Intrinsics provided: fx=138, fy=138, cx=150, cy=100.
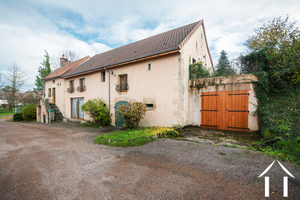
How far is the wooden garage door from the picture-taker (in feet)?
22.4

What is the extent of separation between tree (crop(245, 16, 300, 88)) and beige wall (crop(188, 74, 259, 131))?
1.09 metres

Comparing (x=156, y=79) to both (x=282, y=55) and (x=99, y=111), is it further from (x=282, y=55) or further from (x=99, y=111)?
(x=282, y=55)

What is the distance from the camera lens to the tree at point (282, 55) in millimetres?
6465

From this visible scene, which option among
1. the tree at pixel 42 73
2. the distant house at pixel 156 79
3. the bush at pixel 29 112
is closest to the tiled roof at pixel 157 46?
the distant house at pixel 156 79

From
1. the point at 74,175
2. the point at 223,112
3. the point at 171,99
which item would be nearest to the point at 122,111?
the point at 171,99

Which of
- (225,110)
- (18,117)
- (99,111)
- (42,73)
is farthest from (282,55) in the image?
(42,73)

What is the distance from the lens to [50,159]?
13.3 feet

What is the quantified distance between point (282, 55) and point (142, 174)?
28.8 ft

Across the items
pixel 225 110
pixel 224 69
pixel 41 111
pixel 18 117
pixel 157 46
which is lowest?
pixel 18 117

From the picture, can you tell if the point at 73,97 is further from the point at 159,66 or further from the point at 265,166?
the point at 265,166

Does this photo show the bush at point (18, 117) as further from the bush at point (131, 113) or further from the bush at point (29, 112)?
the bush at point (131, 113)

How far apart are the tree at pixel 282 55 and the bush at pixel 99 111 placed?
9.69m

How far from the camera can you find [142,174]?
121 inches

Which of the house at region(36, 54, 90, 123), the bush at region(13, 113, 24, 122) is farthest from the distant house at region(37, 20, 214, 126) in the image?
the bush at region(13, 113, 24, 122)
